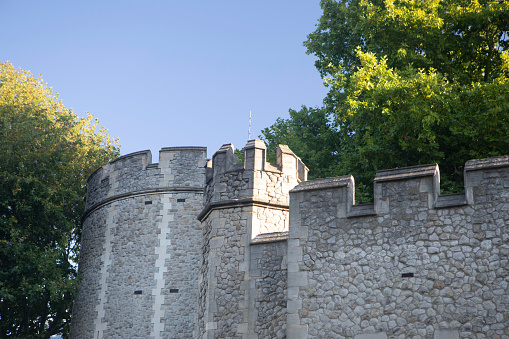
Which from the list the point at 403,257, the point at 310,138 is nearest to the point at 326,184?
the point at 403,257

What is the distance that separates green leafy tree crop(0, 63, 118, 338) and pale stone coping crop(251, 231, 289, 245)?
8083 millimetres

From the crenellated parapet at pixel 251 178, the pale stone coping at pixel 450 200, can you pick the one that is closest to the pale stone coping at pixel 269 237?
the crenellated parapet at pixel 251 178

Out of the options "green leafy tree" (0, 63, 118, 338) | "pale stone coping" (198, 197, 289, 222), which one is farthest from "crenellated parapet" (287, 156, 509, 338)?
"green leafy tree" (0, 63, 118, 338)

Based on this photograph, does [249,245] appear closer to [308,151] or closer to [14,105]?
[308,151]

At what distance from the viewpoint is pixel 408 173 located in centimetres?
1077

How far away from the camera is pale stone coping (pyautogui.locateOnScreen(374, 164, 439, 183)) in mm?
10594

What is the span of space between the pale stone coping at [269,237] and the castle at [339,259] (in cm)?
3

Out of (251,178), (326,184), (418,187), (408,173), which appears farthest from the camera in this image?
(251,178)

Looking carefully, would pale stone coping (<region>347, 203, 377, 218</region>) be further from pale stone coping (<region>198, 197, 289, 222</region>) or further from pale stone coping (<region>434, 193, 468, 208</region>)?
pale stone coping (<region>198, 197, 289, 222</region>)

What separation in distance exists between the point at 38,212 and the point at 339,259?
12783 millimetres

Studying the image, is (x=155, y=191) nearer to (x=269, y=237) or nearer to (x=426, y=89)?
(x=269, y=237)

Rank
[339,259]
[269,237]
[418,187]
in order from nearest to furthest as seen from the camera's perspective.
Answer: [418,187] → [339,259] → [269,237]

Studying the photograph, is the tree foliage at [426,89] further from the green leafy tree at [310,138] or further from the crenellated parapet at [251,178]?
the crenellated parapet at [251,178]

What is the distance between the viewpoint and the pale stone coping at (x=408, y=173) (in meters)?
10.6
